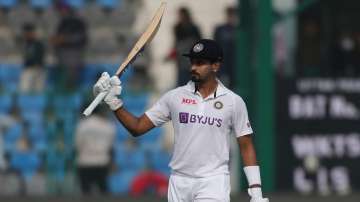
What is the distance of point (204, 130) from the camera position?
6.89 metres

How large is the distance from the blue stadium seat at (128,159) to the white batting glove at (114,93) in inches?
299

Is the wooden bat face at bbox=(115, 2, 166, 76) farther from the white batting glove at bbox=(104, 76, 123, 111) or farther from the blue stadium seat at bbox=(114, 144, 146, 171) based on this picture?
the blue stadium seat at bbox=(114, 144, 146, 171)

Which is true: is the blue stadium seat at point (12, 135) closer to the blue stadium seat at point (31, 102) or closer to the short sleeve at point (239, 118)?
the blue stadium seat at point (31, 102)

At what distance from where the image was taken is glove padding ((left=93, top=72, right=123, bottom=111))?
265 inches

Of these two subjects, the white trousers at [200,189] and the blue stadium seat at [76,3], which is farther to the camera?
the blue stadium seat at [76,3]

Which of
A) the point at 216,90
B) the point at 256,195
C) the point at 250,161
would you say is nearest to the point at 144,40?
the point at 216,90

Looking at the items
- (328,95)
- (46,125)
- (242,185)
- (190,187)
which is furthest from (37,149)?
(190,187)

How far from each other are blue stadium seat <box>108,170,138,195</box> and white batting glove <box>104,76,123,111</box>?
7.36 metres

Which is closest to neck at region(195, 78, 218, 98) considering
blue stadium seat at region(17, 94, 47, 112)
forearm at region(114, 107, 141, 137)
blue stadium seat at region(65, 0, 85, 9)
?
forearm at region(114, 107, 141, 137)

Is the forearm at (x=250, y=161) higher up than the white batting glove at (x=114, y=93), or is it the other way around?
the white batting glove at (x=114, y=93)

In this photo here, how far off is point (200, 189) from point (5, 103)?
27.2 feet

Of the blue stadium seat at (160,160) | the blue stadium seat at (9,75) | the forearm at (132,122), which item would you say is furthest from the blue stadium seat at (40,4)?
the forearm at (132,122)

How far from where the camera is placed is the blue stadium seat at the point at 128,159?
14.5m

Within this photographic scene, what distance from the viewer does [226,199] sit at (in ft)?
22.6
